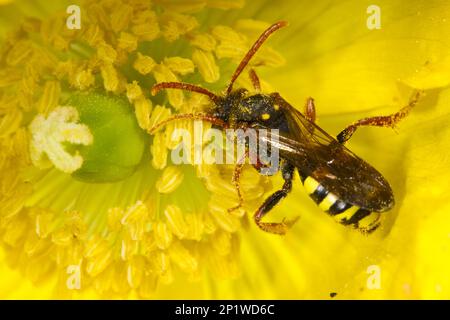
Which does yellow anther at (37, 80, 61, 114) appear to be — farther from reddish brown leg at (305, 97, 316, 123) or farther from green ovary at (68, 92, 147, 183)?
reddish brown leg at (305, 97, 316, 123)

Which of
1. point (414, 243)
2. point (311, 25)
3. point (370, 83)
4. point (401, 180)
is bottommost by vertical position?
point (414, 243)

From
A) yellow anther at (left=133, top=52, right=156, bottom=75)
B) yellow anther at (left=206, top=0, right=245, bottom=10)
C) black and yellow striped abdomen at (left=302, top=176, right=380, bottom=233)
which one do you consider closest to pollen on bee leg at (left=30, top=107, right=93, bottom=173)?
yellow anther at (left=133, top=52, right=156, bottom=75)

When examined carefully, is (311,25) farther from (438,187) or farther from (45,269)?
(45,269)

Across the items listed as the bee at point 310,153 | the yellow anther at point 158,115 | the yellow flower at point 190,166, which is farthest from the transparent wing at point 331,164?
the yellow anther at point 158,115

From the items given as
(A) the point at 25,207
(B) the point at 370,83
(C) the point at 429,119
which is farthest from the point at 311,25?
(A) the point at 25,207

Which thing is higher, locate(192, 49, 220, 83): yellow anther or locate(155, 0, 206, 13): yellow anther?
locate(155, 0, 206, 13): yellow anther

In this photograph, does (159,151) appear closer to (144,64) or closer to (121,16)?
(144,64)

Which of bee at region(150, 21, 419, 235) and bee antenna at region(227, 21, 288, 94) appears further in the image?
bee antenna at region(227, 21, 288, 94)

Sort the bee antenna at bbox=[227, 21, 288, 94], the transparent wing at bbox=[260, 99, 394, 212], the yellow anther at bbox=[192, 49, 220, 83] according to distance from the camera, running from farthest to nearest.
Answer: the yellow anther at bbox=[192, 49, 220, 83] < the bee antenna at bbox=[227, 21, 288, 94] < the transparent wing at bbox=[260, 99, 394, 212]
